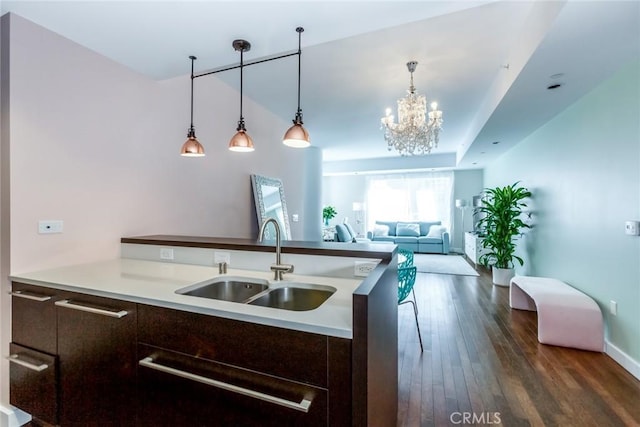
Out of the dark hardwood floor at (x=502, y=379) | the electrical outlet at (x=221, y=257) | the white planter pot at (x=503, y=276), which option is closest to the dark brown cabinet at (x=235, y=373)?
the electrical outlet at (x=221, y=257)

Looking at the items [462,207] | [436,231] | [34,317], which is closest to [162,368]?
[34,317]

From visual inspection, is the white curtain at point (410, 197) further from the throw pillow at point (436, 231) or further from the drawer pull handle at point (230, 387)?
the drawer pull handle at point (230, 387)

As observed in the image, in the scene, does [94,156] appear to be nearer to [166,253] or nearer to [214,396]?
[166,253]

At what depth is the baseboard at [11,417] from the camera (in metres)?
1.74

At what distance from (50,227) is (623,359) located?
435 cm

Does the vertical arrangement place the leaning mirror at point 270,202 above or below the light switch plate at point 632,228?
above

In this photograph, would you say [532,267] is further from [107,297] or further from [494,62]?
[107,297]

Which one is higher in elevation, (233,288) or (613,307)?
(233,288)

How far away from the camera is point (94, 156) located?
208 cm

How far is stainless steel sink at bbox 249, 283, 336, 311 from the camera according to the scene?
146 centimetres

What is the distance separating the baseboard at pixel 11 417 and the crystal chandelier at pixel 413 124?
3.98m

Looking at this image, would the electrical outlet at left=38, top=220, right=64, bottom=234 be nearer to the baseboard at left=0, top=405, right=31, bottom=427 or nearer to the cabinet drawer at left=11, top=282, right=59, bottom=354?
the cabinet drawer at left=11, top=282, right=59, bottom=354

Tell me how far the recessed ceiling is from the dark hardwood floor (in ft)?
7.82

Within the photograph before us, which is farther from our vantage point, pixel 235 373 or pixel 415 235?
pixel 415 235
